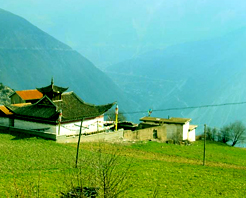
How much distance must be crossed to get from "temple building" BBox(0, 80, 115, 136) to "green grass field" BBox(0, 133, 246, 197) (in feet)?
8.06

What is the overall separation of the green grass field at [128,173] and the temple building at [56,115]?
246 centimetres

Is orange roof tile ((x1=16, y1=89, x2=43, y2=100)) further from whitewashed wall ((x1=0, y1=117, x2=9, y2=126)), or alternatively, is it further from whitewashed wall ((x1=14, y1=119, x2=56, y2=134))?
whitewashed wall ((x1=14, y1=119, x2=56, y2=134))

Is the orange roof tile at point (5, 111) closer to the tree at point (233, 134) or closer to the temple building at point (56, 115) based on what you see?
the temple building at point (56, 115)

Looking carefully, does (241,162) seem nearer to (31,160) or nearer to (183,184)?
(183,184)

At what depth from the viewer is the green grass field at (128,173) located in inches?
667

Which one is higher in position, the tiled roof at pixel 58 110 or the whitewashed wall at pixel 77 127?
the tiled roof at pixel 58 110

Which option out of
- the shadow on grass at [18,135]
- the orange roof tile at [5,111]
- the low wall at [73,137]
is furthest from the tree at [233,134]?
the shadow on grass at [18,135]

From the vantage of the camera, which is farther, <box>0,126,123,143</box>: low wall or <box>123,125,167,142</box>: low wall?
<box>123,125,167,142</box>: low wall

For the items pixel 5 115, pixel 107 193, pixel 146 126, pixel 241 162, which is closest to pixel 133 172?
pixel 107 193

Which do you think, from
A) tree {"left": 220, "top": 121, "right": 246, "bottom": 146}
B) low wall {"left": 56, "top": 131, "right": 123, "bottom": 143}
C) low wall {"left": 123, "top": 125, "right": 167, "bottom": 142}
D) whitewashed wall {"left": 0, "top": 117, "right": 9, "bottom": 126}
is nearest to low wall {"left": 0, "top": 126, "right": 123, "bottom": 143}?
low wall {"left": 56, "top": 131, "right": 123, "bottom": 143}

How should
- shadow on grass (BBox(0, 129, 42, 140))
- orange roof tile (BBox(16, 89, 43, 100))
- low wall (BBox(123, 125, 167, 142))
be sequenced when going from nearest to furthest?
shadow on grass (BBox(0, 129, 42, 140)), low wall (BBox(123, 125, 167, 142)), orange roof tile (BBox(16, 89, 43, 100))

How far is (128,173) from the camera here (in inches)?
805

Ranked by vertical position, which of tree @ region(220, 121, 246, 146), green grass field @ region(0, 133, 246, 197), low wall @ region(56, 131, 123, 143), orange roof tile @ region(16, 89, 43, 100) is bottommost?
green grass field @ region(0, 133, 246, 197)

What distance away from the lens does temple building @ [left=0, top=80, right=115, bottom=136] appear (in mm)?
32281
